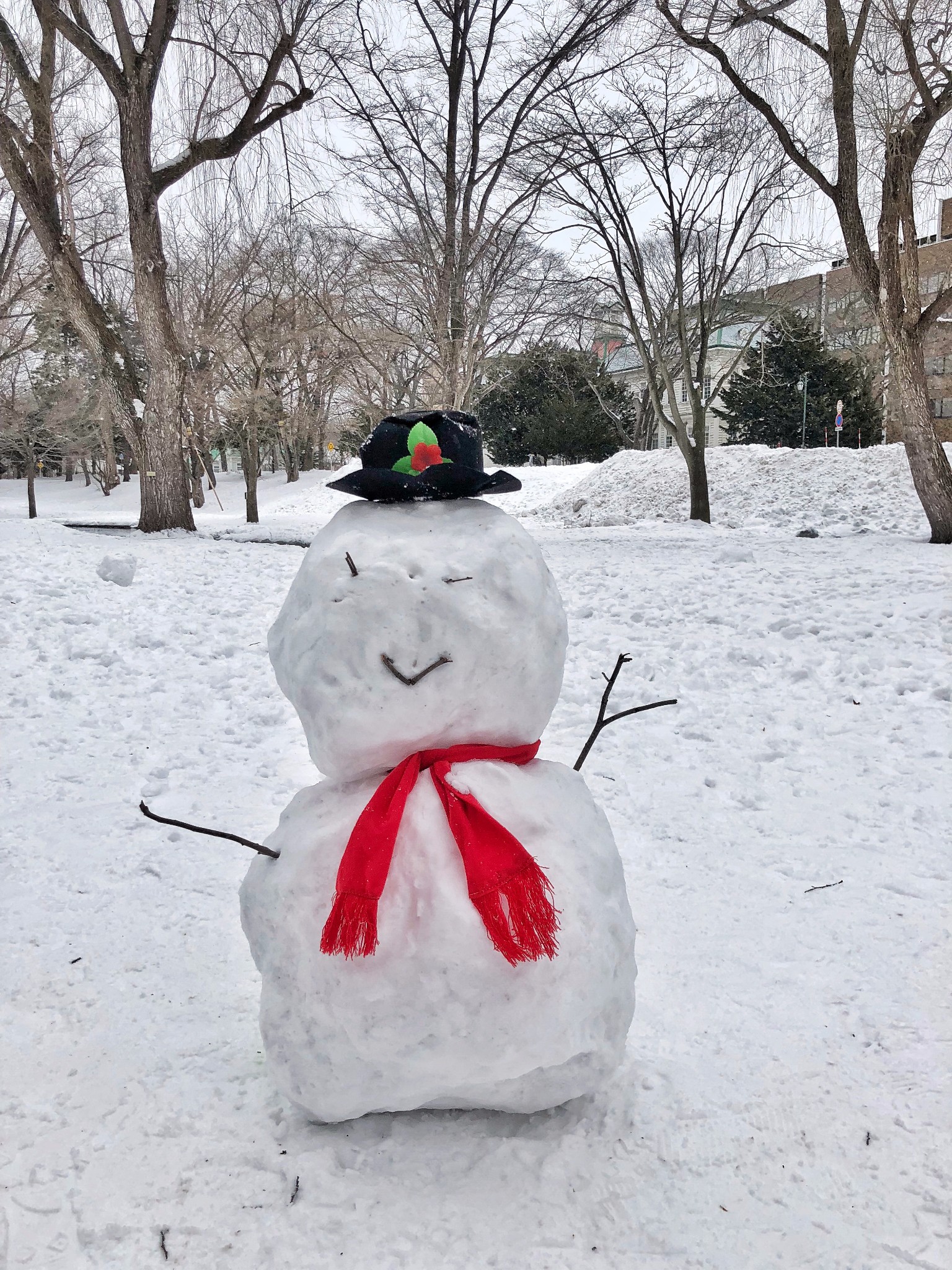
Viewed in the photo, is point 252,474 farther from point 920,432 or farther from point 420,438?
point 420,438

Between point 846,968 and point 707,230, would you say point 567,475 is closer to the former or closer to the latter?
point 707,230

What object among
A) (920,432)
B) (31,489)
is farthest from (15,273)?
(920,432)

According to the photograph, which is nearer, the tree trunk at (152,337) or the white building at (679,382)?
the tree trunk at (152,337)

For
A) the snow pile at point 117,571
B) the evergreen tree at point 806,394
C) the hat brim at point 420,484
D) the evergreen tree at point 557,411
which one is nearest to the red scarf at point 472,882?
the hat brim at point 420,484

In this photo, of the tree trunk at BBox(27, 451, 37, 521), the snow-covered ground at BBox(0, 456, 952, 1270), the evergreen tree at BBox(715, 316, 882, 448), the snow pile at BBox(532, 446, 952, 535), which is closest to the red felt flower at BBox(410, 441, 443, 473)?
the snow-covered ground at BBox(0, 456, 952, 1270)

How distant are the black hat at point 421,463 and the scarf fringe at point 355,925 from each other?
947 millimetres

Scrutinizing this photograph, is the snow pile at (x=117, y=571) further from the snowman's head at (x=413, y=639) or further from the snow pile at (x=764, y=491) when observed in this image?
the snow pile at (x=764, y=491)

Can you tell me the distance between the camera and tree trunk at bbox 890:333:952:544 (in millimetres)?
8172

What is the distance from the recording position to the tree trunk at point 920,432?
8.17 meters

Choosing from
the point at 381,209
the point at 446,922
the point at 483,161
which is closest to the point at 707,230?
the point at 483,161

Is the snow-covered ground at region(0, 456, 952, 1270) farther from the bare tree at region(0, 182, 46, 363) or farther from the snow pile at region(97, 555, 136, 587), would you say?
the bare tree at region(0, 182, 46, 363)

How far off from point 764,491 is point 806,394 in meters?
12.5

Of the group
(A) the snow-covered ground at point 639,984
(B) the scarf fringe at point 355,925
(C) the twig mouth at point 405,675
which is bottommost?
(A) the snow-covered ground at point 639,984

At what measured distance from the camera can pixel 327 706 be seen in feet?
5.72
